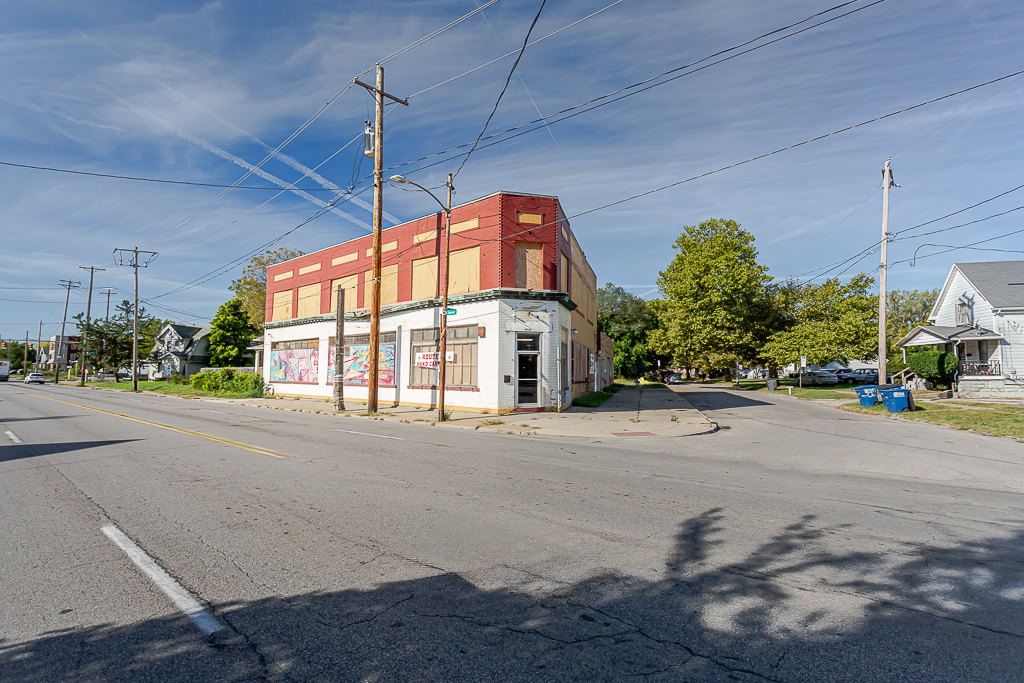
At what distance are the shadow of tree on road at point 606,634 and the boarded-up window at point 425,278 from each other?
70.9 feet

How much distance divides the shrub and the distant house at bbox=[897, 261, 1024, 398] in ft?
2.25

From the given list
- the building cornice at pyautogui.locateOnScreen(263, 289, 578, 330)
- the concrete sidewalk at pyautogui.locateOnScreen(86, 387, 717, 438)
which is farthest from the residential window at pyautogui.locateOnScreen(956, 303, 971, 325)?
the building cornice at pyautogui.locateOnScreen(263, 289, 578, 330)

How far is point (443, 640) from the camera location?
10.7ft

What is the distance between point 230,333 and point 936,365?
200ft

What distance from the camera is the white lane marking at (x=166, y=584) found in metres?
3.46

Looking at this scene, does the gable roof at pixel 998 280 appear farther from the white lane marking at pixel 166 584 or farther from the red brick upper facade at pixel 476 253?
the white lane marking at pixel 166 584

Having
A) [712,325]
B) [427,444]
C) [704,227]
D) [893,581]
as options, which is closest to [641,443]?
[427,444]

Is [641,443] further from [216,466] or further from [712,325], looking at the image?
[712,325]

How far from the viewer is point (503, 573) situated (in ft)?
14.1

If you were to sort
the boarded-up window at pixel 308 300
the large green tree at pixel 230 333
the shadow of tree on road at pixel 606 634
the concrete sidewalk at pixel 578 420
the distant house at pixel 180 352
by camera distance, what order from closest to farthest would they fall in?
1. the shadow of tree on road at pixel 606 634
2. the concrete sidewalk at pixel 578 420
3. the boarded-up window at pixel 308 300
4. the large green tree at pixel 230 333
5. the distant house at pixel 180 352

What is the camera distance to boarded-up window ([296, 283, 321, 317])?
3331cm

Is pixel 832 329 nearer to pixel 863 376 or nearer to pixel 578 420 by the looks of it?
pixel 863 376

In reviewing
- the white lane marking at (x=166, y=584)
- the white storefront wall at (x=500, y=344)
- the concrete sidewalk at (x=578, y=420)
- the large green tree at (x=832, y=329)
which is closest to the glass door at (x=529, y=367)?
the white storefront wall at (x=500, y=344)

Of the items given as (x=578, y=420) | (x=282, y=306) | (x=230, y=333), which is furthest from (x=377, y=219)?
(x=230, y=333)
